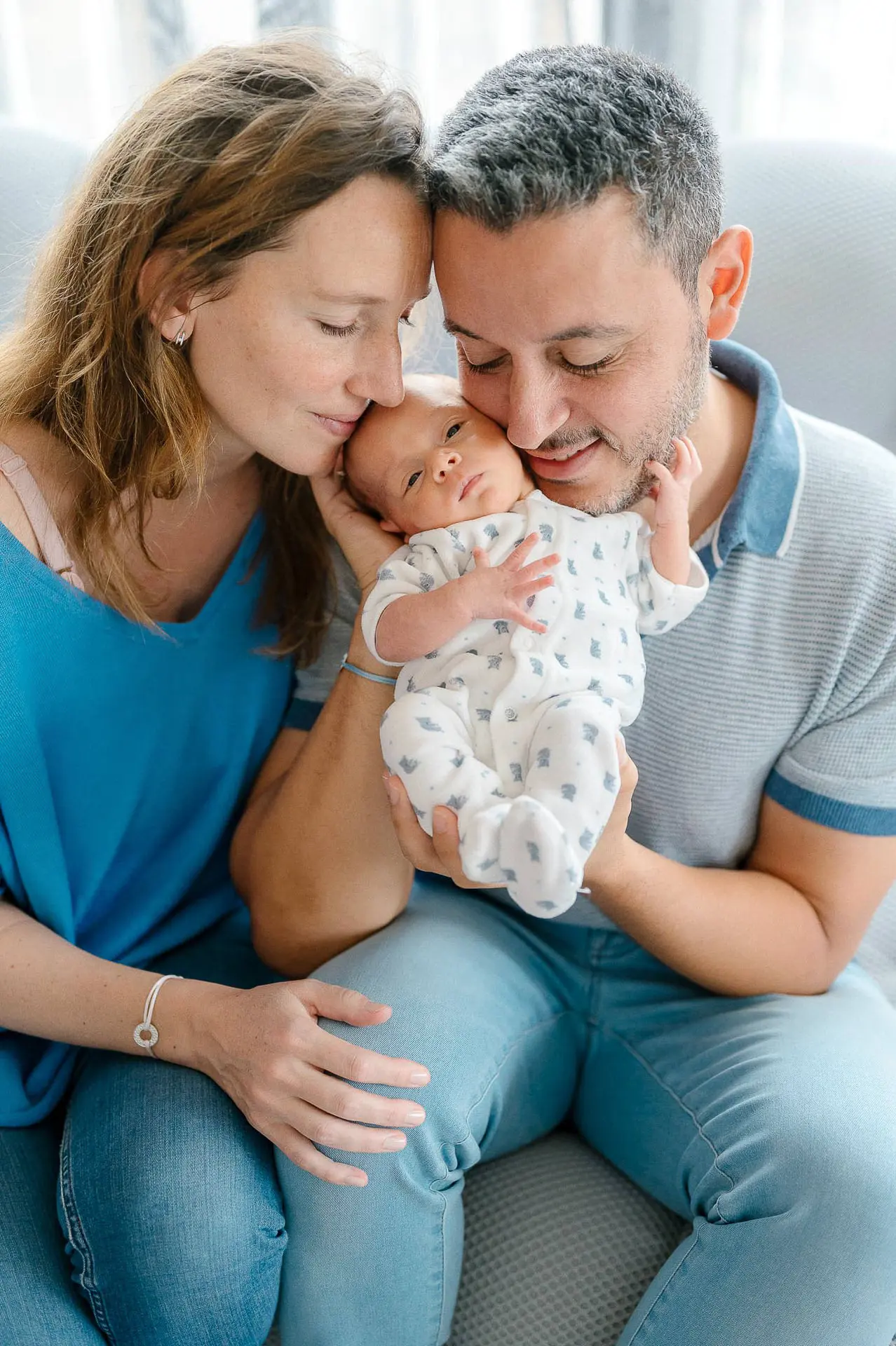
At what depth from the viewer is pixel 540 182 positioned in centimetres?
110

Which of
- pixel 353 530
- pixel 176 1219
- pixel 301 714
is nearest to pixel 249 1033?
pixel 176 1219

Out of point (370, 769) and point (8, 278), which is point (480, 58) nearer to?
point (8, 278)

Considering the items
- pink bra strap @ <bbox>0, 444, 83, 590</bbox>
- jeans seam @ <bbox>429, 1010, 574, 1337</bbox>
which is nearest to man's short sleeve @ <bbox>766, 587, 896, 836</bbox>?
jeans seam @ <bbox>429, 1010, 574, 1337</bbox>

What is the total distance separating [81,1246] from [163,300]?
95 cm

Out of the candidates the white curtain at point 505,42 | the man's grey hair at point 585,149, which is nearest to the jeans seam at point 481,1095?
the man's grey hair at point 585,149

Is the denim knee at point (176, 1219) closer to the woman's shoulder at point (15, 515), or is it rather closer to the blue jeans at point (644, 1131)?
the blue jeans at point (644, 1131)

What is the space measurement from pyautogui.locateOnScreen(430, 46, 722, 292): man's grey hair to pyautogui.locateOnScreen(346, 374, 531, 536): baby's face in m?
0.20

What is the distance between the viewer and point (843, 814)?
1.33 meters

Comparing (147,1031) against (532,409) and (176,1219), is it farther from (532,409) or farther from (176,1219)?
(532,409)

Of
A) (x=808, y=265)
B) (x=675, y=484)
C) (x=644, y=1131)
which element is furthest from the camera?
(x=808, y=265)

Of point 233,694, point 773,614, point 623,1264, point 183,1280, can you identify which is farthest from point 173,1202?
point 773,614

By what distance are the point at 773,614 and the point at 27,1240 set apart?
100cm

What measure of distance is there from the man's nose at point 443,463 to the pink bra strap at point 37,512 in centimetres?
42

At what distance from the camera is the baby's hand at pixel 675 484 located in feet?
4.00
